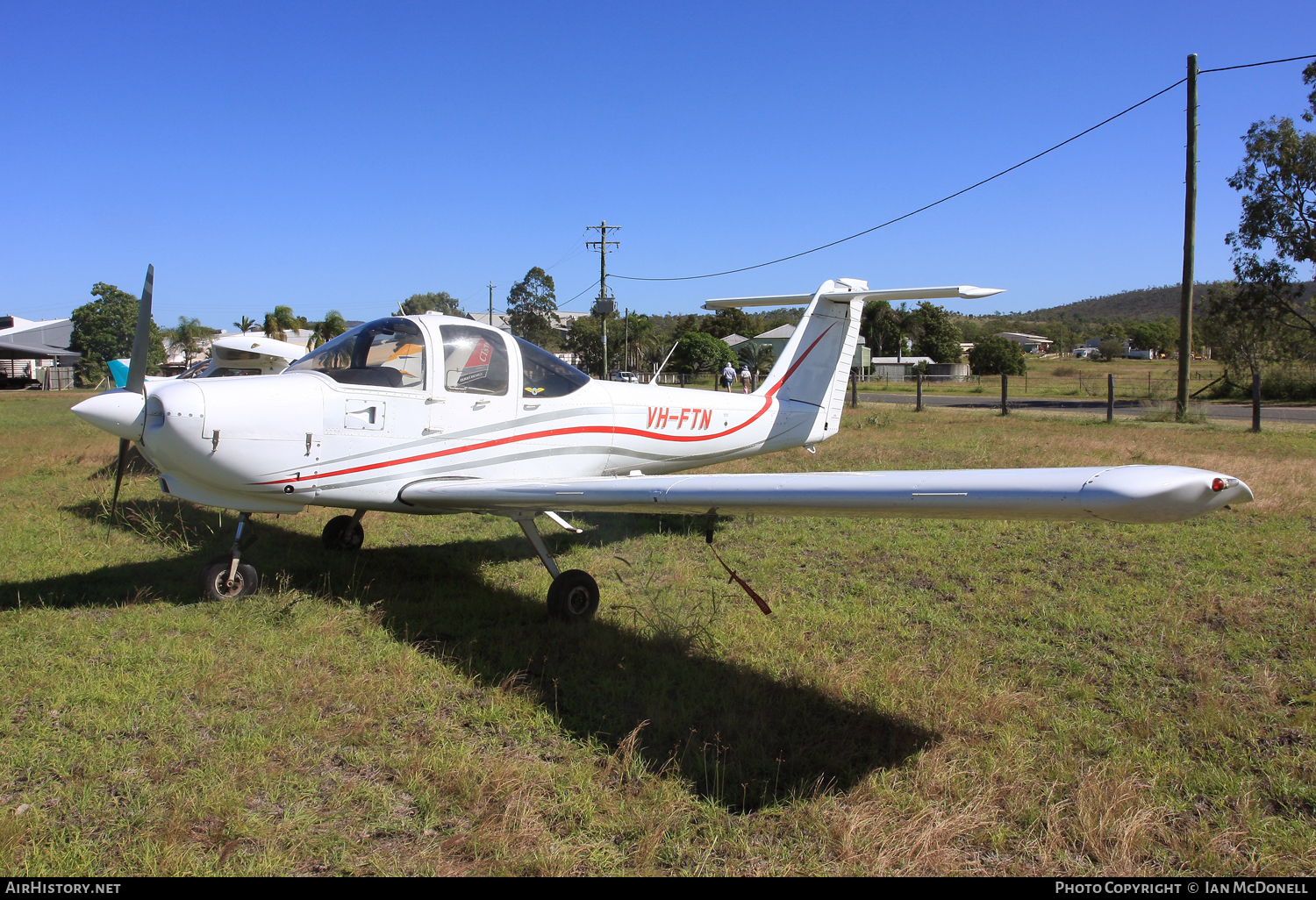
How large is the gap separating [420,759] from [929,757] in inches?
90.7

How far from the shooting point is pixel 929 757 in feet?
10.8

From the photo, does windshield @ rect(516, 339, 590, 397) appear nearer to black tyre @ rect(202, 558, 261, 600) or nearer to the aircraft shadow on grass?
the aircraft shadow on grass

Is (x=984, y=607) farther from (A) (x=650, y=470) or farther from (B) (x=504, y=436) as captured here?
(B) (x=504, y=436)

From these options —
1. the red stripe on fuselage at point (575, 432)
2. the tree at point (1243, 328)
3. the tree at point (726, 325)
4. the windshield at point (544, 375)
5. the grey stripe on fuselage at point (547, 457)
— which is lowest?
the grey stripe on fuselage at point (547, 457)

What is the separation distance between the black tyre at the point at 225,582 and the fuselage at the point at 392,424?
0.57 m

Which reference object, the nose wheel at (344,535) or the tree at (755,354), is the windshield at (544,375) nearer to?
the nose wheel at (344,535)

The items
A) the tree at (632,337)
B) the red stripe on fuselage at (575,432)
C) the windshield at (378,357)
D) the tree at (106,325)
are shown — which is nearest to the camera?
the red stripe on fuselage at (575,432)

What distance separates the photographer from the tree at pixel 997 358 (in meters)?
55.8

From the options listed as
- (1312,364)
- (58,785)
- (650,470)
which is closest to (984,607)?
(650,470)

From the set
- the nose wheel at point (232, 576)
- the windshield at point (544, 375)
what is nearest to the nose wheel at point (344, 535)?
the nose wheel at point (232, 576)

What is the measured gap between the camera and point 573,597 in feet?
17.1

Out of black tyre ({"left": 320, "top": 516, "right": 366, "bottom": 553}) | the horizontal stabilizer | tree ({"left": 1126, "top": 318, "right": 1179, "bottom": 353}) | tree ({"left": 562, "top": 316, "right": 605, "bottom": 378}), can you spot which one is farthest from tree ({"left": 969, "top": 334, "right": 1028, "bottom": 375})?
black tyre ({"left": 320, "top": 516, "right": 366, "bottom": 553})

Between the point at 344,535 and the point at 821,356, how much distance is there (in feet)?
18.5

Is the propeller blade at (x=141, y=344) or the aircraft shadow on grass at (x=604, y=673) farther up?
the propeller blade at (x=141, y=344)
